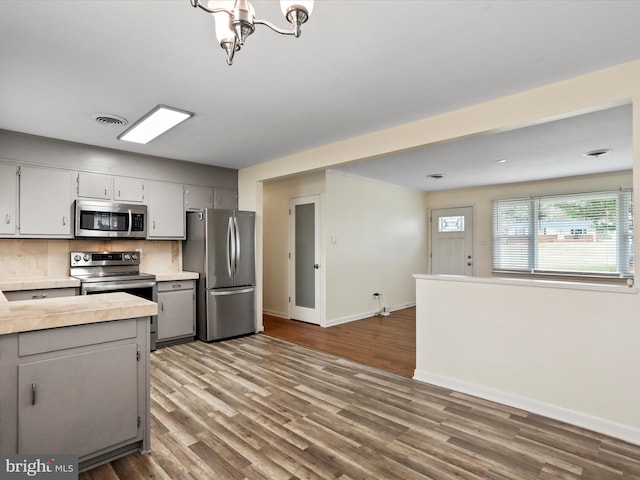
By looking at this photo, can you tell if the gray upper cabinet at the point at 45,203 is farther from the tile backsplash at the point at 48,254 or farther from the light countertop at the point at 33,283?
the light countertop at the point at 33,283

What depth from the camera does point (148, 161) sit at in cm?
466

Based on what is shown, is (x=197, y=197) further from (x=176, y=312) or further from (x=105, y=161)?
(x=176, y=312)

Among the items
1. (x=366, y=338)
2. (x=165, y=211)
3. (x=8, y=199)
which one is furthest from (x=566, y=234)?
(x=8, y=199)

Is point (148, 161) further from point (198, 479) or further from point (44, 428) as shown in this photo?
point (198, 479)

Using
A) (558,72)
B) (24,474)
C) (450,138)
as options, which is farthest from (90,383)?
(558,72)

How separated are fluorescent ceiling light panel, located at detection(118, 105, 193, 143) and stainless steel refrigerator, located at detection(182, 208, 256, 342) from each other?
3.97 feet

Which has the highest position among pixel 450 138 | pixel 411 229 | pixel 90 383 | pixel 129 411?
pixel 450 138

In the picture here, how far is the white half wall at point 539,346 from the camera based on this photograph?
242 cm

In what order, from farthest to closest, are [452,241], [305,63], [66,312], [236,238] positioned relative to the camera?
[452,241] → [236,238] → [305,63] → [66,312]

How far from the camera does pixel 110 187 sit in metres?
4.35

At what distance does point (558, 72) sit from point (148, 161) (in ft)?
14.6

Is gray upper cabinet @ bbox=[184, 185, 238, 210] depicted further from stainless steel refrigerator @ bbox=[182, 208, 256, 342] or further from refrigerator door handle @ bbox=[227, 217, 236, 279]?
refrigerator door handle @ bbox=[227, 217, 236, 279]

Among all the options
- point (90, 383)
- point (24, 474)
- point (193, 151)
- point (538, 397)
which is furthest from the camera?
point (193, 151)

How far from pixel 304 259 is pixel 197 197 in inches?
75.4
